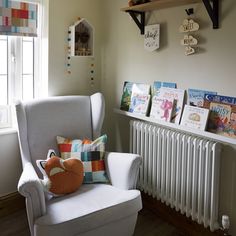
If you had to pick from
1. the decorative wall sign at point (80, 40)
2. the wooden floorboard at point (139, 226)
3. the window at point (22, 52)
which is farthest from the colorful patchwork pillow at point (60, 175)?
the decorative wall sign at point (80, 40)

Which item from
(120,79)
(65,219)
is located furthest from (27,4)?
(65,219)

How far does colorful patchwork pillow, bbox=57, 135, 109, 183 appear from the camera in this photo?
7.82 ft

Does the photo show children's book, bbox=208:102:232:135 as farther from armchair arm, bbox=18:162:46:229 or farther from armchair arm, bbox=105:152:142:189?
armchair arm, bbox=18:162:46:229

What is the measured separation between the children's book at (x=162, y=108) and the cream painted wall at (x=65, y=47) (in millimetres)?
808

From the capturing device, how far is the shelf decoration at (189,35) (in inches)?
88.2

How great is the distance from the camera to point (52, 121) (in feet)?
8.41

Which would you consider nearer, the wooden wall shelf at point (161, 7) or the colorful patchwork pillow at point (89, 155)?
the wooden wall shelf at point (161, 7)

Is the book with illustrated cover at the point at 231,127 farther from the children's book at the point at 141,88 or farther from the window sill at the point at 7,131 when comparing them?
the window sill at the point at 7,131

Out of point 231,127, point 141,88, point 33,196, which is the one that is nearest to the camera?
point 33,196

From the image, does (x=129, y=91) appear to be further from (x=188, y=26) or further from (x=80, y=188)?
(x=80, y=188)

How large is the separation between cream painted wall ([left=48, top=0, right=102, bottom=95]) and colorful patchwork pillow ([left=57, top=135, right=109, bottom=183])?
2.03ft

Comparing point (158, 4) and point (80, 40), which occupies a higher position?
point (158, 4)

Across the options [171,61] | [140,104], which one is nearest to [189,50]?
Result: [171,61]

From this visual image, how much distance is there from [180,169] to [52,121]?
42.0 inches
